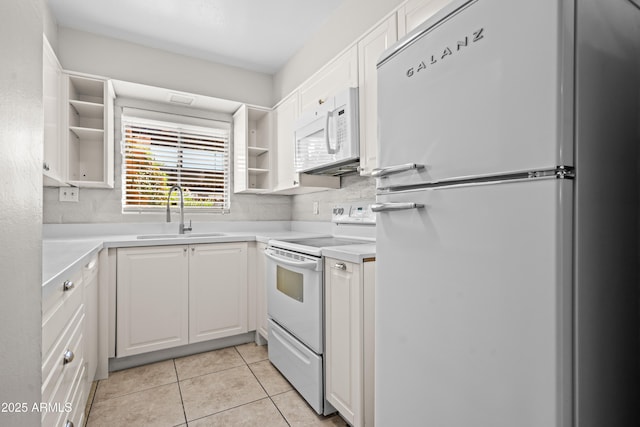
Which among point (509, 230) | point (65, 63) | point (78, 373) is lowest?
point (78, 373)

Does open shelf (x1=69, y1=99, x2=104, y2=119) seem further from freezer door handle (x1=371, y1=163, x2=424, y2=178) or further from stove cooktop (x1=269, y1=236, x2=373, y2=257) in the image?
freezer door handle (x1=371, y1=163, x2=424, y2=178)

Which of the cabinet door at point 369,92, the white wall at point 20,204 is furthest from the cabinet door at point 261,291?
the white wall at point 20,204

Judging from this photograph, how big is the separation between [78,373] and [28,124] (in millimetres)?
1417

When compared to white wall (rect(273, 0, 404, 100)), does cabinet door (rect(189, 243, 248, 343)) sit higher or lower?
lower

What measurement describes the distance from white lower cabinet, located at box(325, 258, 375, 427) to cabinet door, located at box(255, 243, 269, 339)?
3.36 ft

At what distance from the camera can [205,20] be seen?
261cm

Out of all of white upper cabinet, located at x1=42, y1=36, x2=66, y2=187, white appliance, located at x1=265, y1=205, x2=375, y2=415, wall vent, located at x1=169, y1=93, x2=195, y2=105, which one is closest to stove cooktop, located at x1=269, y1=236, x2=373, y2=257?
white appliance, located at x1=265, y1=205, x2=375, y2=415

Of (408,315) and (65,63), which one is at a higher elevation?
(65,63)

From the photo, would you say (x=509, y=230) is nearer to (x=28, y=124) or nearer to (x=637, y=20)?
(x=637, y=20)

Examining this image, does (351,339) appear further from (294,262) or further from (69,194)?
(69,194)

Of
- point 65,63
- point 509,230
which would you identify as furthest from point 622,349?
point 65,63

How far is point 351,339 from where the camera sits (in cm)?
156

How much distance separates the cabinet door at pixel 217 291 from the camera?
8.31ft

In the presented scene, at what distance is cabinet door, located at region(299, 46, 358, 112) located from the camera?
2.03 meters
